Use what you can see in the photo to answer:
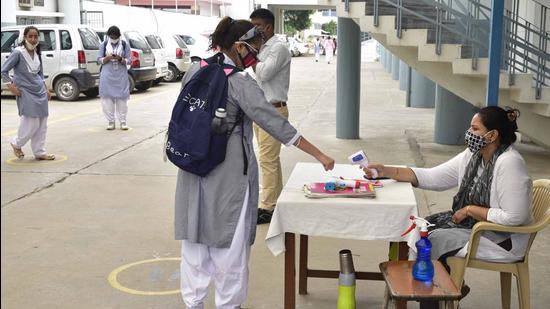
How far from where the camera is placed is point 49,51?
14117mm

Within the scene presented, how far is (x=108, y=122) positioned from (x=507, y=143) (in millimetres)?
8980

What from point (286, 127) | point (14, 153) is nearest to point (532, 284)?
point (286, 127)

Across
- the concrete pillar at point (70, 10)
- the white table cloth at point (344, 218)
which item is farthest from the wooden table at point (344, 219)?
the concrete pillar at point (70, 10)

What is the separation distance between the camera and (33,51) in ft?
24.9

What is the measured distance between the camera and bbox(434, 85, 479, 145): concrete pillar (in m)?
9.41

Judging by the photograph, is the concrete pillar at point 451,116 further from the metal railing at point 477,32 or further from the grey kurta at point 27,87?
the grey kurta at point 27,87

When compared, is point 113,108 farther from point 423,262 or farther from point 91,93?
point 423,262

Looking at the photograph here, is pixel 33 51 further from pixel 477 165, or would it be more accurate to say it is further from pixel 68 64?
pixel 68 64

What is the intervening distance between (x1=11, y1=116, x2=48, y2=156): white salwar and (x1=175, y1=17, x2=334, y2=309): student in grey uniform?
17.1 feet

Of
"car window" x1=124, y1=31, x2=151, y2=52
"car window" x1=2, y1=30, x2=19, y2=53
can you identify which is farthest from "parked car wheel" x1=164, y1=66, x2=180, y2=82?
"car window" x1=2, y1=30, x2=19, y2=53

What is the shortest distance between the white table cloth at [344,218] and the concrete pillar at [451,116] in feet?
21.1

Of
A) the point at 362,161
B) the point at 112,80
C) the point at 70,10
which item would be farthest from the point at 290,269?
the point at 70,10

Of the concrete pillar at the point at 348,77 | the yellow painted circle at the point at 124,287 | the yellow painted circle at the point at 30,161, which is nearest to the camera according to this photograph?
the yellow painted circle at the point at 124,287

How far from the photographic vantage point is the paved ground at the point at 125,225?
13.4 feet
